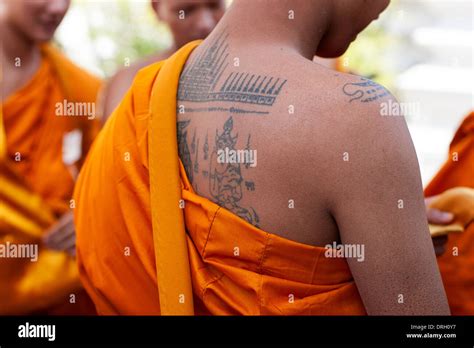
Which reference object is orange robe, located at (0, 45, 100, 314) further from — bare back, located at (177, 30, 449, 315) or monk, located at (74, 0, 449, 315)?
bare back, located at (177, 30, 449, 315)

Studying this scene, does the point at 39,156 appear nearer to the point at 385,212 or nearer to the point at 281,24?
the point at 281,24

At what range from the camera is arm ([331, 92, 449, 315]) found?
144 cm

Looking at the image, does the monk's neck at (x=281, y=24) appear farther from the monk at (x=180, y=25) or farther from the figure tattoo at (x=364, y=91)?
the monk at (x=180, y=25)

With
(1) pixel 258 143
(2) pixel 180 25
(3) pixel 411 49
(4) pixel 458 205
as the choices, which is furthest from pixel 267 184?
(3) pixel 411 49

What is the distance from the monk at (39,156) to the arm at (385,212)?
1.46 metres

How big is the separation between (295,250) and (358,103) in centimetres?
31

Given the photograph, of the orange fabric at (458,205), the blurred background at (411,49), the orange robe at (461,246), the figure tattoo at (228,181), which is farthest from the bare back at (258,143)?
the blurred background at (411,49)

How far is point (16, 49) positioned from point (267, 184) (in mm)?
2045

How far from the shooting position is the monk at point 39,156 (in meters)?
2.77

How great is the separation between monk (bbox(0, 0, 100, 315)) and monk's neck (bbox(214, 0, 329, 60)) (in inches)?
56.6

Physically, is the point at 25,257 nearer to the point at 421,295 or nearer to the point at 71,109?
the point at 71,109

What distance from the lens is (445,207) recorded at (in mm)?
2131

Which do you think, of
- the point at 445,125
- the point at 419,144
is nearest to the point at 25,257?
the point at 419,144

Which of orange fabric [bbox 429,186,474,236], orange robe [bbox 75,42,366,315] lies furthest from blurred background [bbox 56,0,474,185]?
orange robe [bbox 75,42,366,315]
